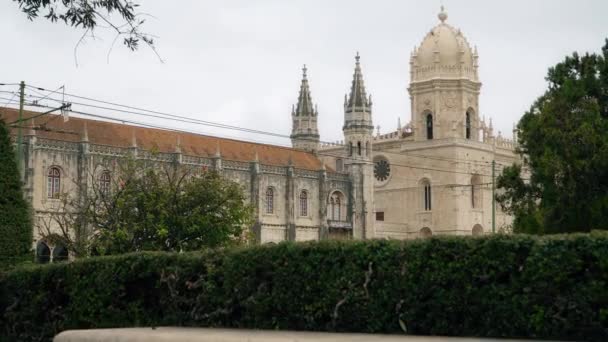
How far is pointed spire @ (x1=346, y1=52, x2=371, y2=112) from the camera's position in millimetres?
80875

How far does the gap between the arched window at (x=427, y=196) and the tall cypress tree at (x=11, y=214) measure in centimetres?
6452

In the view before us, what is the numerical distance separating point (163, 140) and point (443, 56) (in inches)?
1118

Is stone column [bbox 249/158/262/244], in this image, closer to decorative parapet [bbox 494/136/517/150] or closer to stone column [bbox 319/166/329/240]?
stone column [bbox 319/166/329/240]

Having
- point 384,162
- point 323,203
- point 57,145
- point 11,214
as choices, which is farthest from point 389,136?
point 11,214

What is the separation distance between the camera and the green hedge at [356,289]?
12336 millimetres

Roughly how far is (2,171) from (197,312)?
20.8ft

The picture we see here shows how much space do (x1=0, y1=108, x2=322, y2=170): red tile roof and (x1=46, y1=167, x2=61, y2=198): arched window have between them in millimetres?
2258

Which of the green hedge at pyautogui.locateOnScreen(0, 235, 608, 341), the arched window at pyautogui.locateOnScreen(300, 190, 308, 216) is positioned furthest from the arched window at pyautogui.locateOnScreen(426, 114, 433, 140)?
the green hedge at pyautogui.locateOnScreen(0, 235, 608, 341)

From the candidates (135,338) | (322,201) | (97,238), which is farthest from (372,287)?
(322,201)

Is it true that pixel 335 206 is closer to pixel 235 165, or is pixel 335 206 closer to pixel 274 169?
pixel 274 169

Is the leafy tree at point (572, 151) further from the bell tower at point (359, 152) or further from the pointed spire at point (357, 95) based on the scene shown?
the pointed spire at point (357, 95)

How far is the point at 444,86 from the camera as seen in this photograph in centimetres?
8388

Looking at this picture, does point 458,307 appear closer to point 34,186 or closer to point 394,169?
point 34,186

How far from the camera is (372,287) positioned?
1391cm
